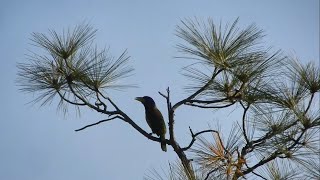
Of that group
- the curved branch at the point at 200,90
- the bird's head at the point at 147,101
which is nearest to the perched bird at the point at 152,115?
the bird's head at the point at 147,101

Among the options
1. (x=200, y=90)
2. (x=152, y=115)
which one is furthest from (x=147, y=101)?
(x=200, y=90)

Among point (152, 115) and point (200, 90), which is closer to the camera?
point (200, 90)

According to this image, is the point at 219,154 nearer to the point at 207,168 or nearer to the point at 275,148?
the point at 207,168

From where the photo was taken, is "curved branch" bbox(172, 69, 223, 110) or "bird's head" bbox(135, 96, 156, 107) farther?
"bird's head" bbox(135, 96, 156, 107)

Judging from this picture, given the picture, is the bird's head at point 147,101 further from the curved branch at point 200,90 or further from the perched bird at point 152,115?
the curved branch at point 200,90

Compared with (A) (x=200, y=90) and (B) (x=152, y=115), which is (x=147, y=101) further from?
(A) (x=200, y=90)

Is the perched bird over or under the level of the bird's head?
under

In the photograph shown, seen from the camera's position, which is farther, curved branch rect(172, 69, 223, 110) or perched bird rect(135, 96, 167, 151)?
perched bird rect(135, 96, 167, 151)

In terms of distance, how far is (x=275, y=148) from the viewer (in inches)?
79.7

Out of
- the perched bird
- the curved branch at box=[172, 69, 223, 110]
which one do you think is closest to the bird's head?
the perched bird

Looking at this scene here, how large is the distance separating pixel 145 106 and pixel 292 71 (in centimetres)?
119

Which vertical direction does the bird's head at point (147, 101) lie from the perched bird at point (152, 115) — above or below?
above

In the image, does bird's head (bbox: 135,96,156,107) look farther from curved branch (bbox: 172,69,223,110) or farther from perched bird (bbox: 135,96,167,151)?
curved branch (bbox: 172,69,223,110)

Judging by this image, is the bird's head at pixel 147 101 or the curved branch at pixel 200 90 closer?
the curved branch at pixel 200 90
